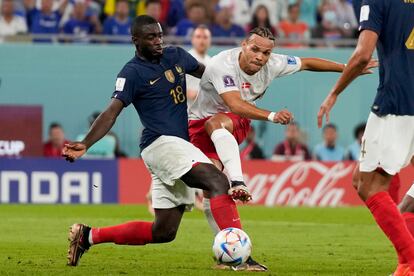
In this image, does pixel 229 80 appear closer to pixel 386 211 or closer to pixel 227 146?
pixel 227 146

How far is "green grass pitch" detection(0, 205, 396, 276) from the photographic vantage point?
399 inches

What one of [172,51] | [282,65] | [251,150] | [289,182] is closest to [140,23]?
[172,51]

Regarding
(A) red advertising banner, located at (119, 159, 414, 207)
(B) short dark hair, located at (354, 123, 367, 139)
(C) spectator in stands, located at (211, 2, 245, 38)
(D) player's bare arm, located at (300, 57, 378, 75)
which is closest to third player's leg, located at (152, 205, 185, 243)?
(D) player's bare arm, located at (300, 57, 378, 75)

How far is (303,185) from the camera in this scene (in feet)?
69.6

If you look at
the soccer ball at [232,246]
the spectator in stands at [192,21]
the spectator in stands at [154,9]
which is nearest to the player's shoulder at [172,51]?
the soccer ball at [232,246]

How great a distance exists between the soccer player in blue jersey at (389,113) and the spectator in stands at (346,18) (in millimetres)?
15671

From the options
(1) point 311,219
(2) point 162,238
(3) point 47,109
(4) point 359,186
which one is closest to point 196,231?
(1) point 311,219

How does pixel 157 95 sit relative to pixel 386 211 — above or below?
above

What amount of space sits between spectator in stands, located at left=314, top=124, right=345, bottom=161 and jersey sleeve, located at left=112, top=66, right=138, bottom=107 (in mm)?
12532

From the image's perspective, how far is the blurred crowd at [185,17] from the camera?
22.7 metres

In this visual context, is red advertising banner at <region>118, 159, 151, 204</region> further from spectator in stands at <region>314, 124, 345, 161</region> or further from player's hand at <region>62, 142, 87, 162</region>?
player's hand at <region>62, 142, 87, 162</region>

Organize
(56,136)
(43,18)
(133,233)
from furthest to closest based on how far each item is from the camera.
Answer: (43,18), (56,136), (133,233)

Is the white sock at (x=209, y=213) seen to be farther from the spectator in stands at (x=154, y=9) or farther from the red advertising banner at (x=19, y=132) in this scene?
the spectator in stands at (x=154, y=9)

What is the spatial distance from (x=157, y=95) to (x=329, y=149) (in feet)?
41.3
